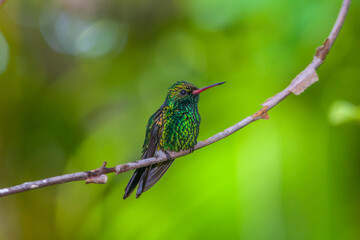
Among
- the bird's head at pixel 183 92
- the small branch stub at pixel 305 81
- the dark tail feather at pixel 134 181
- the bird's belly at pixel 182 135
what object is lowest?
the dark tail feather at pixel 134 181

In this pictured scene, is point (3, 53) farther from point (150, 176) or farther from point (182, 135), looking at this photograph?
point (150, 176)

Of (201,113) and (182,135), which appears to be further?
(201,113)

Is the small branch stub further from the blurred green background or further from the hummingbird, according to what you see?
the blurred green background

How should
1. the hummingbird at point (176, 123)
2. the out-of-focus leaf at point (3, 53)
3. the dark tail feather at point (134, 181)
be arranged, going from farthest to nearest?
the out-of-focus leaf at point (3, 53) < the hummingbird at point (176, 123) < the dark tail feather at point (134, 181)

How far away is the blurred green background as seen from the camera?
1.66 meters

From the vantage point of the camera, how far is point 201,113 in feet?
5.80

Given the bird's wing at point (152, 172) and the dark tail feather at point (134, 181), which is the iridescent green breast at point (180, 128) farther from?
the dark tail feather at point (134, 181)

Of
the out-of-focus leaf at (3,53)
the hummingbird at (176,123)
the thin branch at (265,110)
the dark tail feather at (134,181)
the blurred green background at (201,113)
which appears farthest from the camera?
the out-of-focus leaf at (3,53)

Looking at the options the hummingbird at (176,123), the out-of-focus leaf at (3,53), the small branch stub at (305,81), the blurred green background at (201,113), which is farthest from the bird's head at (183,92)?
the out-of-focus leaf at (3,53)

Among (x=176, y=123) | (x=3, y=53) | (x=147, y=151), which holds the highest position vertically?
(x=3, y=53)

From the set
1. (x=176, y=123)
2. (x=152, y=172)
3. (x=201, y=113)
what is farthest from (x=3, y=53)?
(x=152, y=172)

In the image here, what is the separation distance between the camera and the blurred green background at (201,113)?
1.66 metres

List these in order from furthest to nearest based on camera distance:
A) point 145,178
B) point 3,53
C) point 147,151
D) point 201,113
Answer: point 3,53, point 201,113, point 147,151, point 145,178

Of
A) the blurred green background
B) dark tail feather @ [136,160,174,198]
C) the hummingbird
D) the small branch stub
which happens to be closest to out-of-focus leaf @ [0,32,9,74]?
the blurred green background
